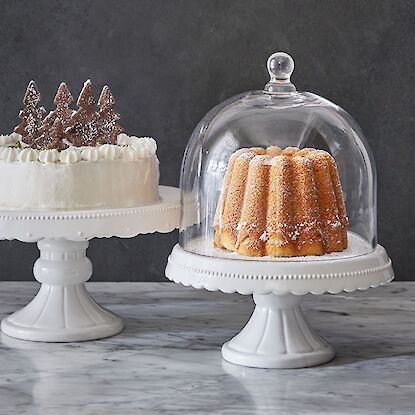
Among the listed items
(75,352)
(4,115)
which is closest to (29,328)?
(75,352)

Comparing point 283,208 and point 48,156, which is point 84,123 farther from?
point 283,208

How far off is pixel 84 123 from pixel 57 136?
0.27 ft

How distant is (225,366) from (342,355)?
0.81 ft

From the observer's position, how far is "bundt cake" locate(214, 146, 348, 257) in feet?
5.24

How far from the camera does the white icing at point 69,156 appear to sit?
5.89ft

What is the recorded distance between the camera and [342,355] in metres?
1.78

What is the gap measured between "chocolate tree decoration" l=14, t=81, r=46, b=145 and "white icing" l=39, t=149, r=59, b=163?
0.44ft

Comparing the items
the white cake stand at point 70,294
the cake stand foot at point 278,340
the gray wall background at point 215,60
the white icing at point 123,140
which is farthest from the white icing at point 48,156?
the gray wall background at point 215,60

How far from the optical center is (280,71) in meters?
1.75

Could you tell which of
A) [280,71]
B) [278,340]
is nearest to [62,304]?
[278,340]

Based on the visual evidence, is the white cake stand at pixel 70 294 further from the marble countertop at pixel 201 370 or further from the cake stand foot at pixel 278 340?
the cake stand foot at pixel 278 340

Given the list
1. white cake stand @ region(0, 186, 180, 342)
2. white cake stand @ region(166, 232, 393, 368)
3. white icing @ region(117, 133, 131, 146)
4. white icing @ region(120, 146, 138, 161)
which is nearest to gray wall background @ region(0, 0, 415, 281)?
white icing @ region(117, 133, 131, 146)

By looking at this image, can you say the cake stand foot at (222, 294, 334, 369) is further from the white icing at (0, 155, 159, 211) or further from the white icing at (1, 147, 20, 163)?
the white icing at (1, 147, 20, 163)

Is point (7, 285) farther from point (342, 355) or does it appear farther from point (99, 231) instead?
point (342, 355)
